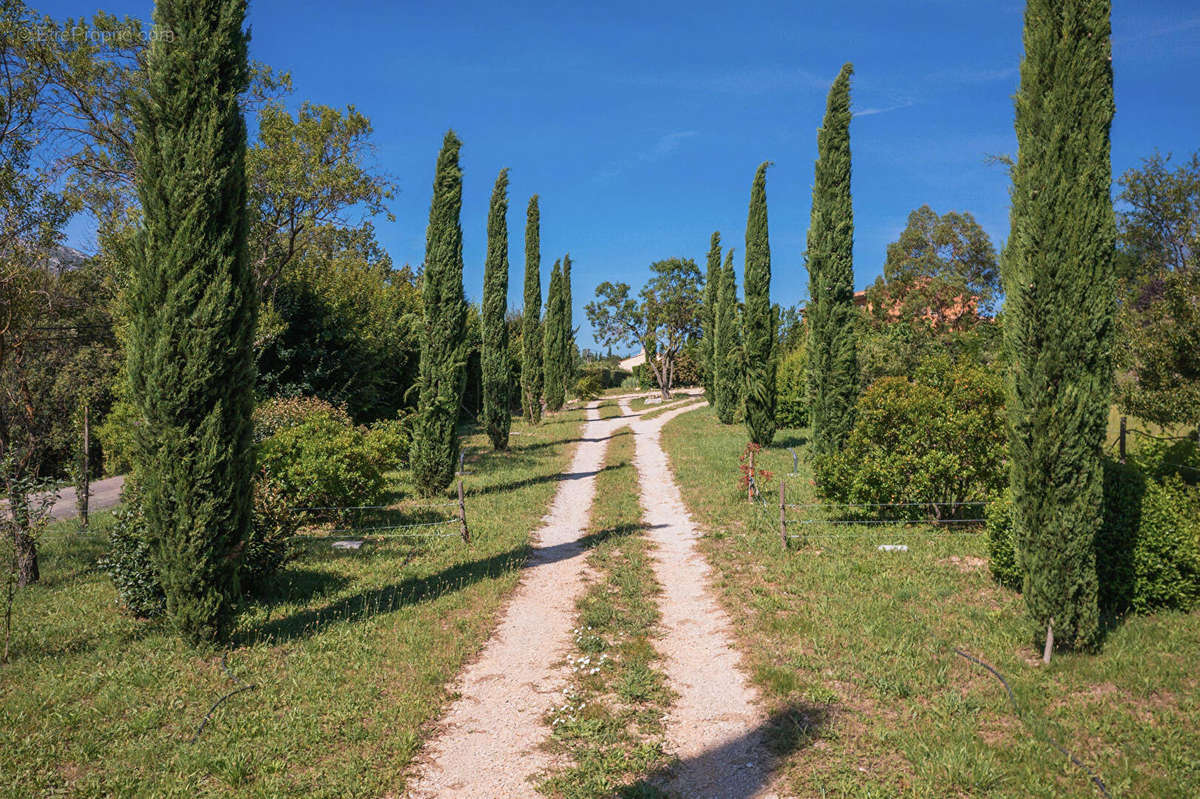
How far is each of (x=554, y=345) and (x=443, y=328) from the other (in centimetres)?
2446

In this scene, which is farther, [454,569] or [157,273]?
[454,569]

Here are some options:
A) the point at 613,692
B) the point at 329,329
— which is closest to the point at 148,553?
the point at 613,692

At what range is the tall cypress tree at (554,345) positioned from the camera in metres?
41.2

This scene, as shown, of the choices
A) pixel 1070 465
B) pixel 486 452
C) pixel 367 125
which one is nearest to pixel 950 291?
pixel 486 452

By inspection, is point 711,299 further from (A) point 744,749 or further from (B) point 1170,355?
(A) point 744,749

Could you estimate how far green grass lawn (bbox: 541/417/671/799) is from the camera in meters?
4.93

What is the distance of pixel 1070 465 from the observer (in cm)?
621

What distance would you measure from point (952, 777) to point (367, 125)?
2339 cm

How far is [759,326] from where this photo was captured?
74.1 ft

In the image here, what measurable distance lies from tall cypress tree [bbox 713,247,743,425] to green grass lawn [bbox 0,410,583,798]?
2059cm

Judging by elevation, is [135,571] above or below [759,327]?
below

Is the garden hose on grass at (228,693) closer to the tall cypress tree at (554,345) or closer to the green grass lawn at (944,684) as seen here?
the green grass lawn at (944,684)

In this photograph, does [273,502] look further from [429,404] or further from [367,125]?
[367,125]

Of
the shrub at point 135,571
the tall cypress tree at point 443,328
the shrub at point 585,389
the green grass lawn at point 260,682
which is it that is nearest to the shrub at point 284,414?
the tall cypress tree at point 443,328
